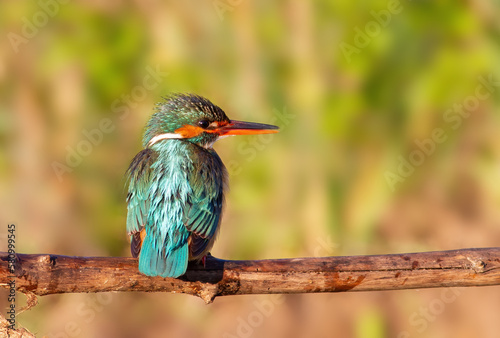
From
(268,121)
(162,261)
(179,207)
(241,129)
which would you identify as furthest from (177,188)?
(268,121)

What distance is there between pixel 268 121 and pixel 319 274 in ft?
6.85

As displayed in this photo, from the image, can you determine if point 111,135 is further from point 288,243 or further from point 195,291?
point 195,291

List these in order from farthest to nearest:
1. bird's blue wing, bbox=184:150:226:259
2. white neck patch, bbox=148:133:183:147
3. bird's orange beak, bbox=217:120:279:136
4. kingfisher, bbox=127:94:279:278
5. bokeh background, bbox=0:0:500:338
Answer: bokeh background, bbox=0:0:500:338 < bird's orange beak, bbox=217:120:279:136 < white neck patch, bbox=148:133:183:147 < bird's blue wing, bbox=184:150:226:259 < kingfisher, bbox=127:94:279:278

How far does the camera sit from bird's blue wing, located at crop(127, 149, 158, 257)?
2.88m

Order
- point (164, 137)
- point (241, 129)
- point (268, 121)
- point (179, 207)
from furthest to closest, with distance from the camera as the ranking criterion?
point (268, 121), point (241, 129), point (164, 137), point (179, 207)

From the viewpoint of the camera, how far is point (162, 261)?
2580mm

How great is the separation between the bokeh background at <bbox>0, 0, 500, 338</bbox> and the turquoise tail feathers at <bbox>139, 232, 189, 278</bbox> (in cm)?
190

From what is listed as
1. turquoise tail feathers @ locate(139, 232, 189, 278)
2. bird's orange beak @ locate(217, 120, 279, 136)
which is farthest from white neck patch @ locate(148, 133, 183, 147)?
turquoise tail feathers @ locate(139, 232, 189, 278)

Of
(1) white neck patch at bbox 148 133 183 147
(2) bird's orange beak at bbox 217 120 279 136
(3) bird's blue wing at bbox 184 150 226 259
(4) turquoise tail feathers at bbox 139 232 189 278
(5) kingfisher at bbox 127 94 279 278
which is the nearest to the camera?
(4) turquoise tail feathers at bbox 139 232 189 278

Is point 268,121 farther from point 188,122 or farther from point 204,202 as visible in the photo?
point 204,202

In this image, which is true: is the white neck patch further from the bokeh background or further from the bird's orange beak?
the bokeh background

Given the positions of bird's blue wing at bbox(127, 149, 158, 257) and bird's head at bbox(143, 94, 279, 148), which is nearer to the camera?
bird's blue wing at bbox(127, 149, 158, 257)

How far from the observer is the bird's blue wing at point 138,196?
288 centimetres

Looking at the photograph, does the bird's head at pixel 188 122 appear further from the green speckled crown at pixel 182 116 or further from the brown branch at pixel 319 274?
the brown branch at pixel 319 274
